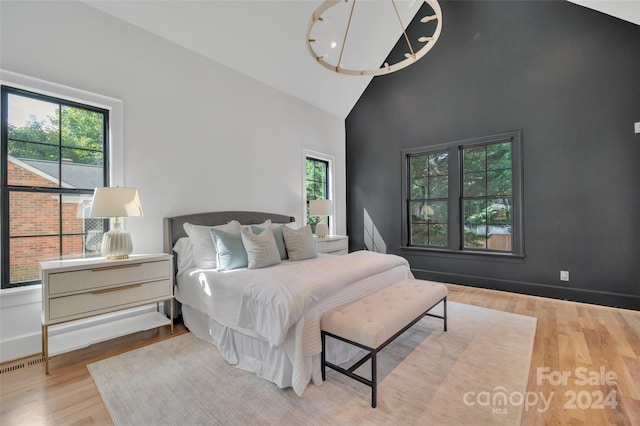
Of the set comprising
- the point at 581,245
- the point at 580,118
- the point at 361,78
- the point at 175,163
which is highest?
the point at 361,78

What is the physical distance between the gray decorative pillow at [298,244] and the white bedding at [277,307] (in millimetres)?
530

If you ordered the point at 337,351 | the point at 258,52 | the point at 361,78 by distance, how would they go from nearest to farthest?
the point at 337,351
the point at 258,52
the point at 361,78

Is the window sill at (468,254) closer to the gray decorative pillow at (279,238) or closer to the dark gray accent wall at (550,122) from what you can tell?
the dark gray accent wall at (550,122)

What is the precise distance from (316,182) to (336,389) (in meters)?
3.91

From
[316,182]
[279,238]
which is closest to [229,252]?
[279,238]

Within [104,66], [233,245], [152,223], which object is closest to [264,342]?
[233,245]

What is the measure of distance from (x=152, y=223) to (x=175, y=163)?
0.74 meters

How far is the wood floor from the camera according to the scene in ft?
5.46

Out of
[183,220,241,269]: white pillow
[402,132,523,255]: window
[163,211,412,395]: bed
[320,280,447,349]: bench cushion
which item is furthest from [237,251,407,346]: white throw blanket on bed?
[402,132,523,255]: window

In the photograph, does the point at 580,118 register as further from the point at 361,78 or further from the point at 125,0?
the point at 125,0

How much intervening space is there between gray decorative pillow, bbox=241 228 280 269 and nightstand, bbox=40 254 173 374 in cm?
78

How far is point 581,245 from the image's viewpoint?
3.58m

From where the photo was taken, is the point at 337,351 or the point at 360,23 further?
the point at 360,23

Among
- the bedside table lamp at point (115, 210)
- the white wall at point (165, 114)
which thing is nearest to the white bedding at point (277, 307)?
the bedside table lamp at point (115, 210)
